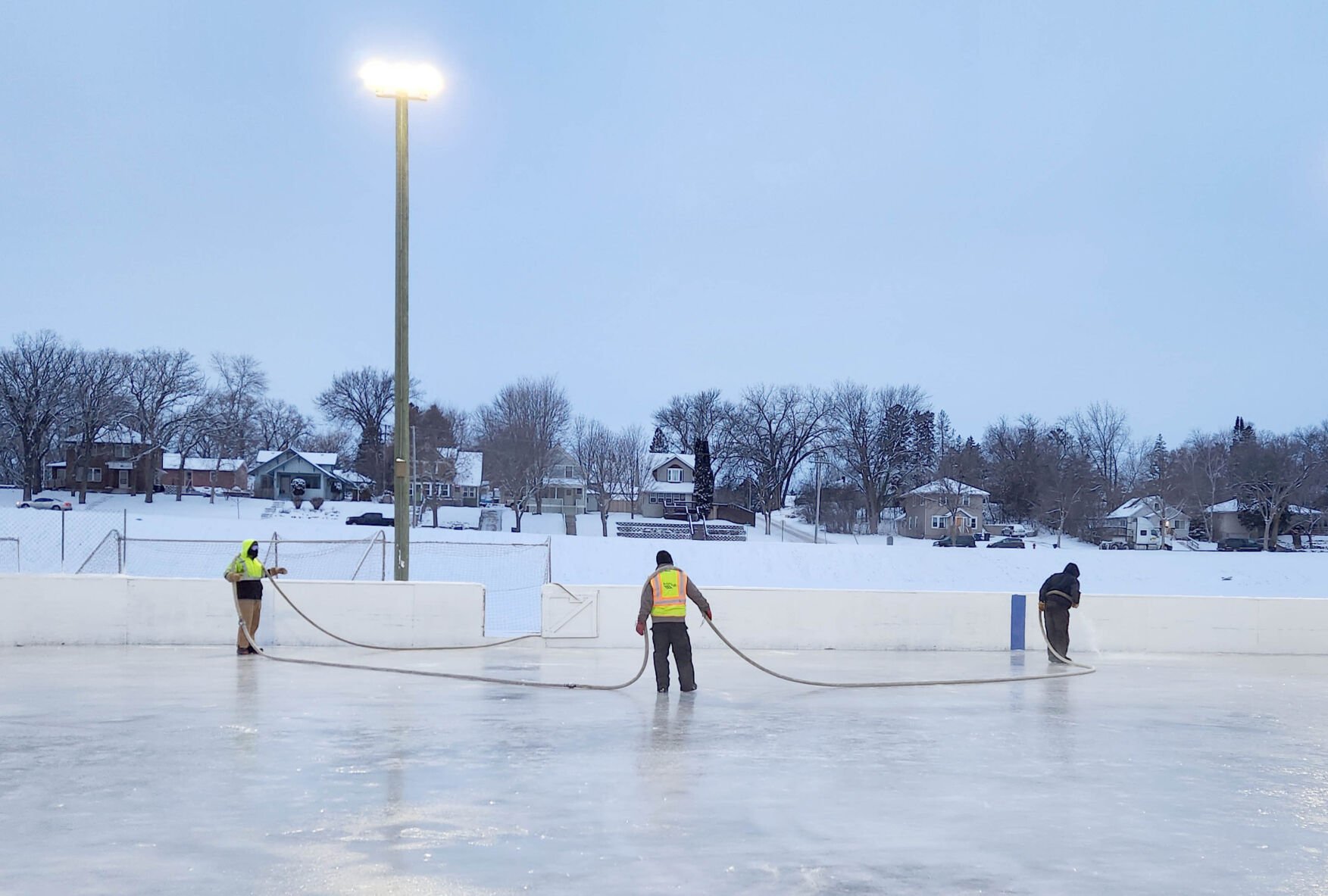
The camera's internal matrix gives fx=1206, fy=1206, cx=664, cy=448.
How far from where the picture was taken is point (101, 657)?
17031mm

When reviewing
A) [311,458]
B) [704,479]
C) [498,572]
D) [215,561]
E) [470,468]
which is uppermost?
[311,458]

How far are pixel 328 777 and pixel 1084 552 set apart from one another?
54463mm

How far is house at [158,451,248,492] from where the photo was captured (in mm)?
107500

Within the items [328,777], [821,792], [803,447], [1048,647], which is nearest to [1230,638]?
[1048,647]

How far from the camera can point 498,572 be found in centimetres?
4162

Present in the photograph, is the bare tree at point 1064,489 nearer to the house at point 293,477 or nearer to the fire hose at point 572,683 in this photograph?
the house at point 293,477

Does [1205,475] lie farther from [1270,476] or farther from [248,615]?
[248,615]

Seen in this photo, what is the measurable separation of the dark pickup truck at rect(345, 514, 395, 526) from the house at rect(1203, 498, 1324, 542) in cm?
5895

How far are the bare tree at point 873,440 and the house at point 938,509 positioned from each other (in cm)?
228

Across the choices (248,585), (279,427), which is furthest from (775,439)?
(248,585)

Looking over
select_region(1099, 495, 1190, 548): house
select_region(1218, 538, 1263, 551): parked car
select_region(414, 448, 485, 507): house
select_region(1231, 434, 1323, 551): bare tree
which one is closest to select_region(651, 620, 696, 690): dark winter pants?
select_region(414, 448, 485, 507): house

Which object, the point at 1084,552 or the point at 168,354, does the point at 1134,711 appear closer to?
the point at 1084,552

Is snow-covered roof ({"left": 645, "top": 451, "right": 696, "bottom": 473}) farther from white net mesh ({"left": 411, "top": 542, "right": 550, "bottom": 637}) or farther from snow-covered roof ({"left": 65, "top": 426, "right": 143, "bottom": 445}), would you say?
white net mesh ({"left": 411, "top": 542, "right": 550, "bottom": 637})

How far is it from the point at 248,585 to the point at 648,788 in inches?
409
